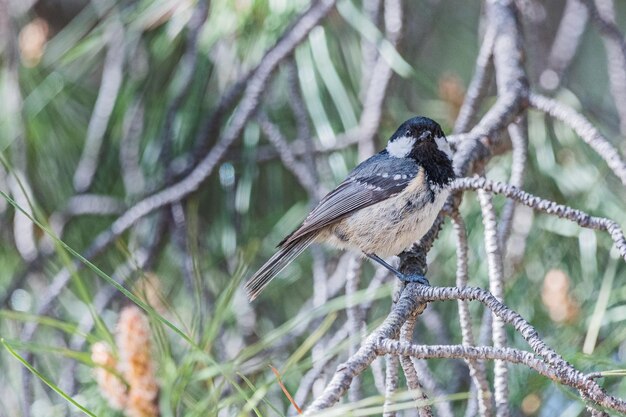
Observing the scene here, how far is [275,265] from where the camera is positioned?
6.40ft

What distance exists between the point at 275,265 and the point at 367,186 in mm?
278

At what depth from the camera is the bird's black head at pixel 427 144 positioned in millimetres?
1939

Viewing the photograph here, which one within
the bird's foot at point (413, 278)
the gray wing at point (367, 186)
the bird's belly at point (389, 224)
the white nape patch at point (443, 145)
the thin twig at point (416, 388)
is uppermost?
the white nape patch at point (443, 145)

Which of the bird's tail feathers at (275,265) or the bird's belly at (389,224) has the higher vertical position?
the bird's belly at (389,224)

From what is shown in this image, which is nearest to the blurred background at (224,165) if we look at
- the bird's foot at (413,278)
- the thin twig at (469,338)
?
the bird's foot at (413,278)

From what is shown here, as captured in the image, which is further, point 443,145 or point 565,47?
point 565,47

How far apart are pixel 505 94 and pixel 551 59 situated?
67 cm

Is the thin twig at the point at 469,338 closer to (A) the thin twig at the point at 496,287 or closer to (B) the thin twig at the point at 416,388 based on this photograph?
(A) the thin twig at the point at 496,287

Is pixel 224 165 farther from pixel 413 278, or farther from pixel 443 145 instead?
pixel 413 278

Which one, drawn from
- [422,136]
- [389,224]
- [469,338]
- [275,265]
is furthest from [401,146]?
[469,338]

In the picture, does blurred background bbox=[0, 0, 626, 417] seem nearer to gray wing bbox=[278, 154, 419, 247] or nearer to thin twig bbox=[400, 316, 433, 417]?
gray wing bbox=[278, 154, 419, 247]

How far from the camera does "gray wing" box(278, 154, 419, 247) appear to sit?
1998mm

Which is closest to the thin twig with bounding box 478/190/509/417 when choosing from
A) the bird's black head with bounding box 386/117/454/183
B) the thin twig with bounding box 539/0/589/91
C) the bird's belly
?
the bird's belly

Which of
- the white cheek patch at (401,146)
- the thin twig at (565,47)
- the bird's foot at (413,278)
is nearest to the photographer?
the bird's foot at (413,278)
